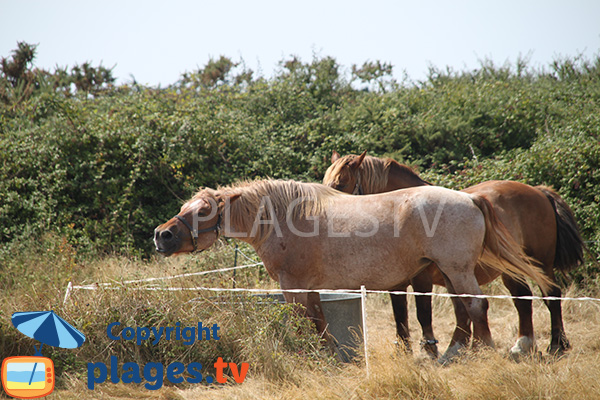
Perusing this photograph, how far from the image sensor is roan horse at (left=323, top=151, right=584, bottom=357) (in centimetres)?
522

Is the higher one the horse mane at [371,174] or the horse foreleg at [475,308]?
the horse mane at [371,174]

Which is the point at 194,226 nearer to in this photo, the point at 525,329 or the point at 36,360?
the point at 36,360

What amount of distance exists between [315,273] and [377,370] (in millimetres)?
1187

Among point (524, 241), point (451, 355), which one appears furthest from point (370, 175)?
point (451, 355)

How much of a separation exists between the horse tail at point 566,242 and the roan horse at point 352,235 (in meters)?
1.09

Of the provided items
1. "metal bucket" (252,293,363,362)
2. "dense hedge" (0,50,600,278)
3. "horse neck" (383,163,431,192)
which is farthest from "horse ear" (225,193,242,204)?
"dense hedge" (0,50,600,278)

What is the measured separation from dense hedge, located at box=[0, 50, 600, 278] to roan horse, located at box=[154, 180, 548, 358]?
4097 mm

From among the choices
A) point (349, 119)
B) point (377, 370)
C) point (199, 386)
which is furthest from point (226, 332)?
point (349, 119)

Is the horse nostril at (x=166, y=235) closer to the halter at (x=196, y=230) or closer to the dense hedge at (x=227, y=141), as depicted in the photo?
the halter at (x=196, y=230)

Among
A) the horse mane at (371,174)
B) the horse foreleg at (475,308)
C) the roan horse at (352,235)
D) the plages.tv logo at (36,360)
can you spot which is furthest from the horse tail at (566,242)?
the plages.tv logo at (36,360)

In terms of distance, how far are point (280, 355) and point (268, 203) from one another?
137 cm

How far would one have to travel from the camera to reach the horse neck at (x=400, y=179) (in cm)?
590

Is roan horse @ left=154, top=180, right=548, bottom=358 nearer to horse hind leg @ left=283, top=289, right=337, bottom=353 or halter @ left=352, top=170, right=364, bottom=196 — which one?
horse hind leg @ left=283, top=289, right=337, bottom=353

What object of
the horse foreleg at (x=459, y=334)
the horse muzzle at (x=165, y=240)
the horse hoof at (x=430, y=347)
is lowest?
the horse hoof at (x=430, y=347)
